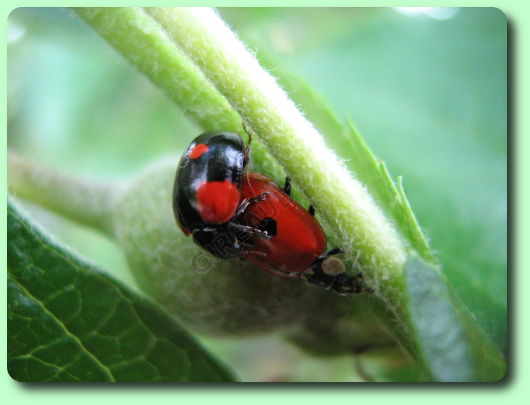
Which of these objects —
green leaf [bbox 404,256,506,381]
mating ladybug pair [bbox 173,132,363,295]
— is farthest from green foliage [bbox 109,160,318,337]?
green leaf [bbox 404,256,506,381]

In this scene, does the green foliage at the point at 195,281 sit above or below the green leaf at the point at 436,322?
above

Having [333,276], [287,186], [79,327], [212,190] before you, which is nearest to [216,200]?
[212,190]

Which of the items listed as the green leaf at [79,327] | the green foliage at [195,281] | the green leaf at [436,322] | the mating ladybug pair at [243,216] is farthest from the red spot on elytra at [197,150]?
the green leaf at [436,322]

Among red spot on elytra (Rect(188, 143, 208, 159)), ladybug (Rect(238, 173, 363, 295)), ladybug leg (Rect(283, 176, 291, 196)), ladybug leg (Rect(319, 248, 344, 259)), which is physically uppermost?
red spot on elytra (Rect(188, 143, 208, 159))

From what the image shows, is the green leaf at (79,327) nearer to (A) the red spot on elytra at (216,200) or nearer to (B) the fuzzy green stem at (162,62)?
(A) the red spot on elytra at (216,200)

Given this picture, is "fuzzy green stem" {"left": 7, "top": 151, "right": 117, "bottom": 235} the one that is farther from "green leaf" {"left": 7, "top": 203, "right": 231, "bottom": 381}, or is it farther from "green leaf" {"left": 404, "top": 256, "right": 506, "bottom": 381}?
"green leaf" {"left": 404, "top": 256, "right": 506, "bottom": 381}

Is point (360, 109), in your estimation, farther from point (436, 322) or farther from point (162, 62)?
point (436, 322)
